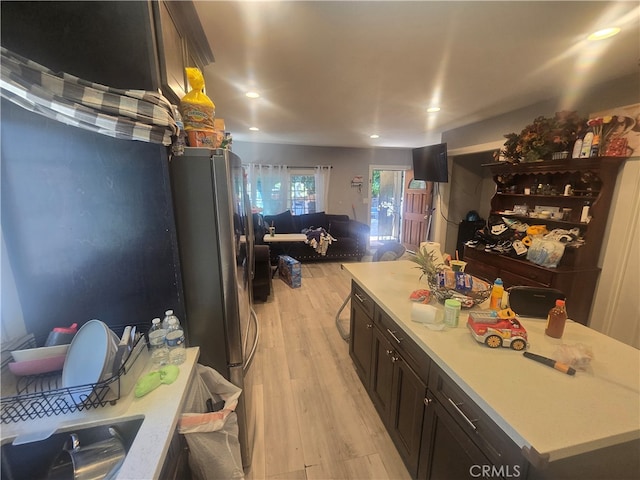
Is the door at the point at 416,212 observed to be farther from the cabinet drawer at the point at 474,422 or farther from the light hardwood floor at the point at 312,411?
the cabinet drawer at the point at 474,422

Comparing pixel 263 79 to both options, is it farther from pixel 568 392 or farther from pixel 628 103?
pixel 628 103

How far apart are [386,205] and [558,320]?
667 centimetres

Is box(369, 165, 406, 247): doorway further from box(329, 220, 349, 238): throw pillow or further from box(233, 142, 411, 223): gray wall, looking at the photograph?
box(329, 220, 349, 238): throw pillow

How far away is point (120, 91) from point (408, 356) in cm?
161

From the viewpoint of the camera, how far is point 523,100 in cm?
277

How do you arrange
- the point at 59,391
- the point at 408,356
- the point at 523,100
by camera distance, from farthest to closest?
1. the point at 523,100
2. the point at 408,356
3. the point at 59,391

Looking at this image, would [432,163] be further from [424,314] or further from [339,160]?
[424,314]

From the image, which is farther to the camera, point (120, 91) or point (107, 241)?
point (107, 241)

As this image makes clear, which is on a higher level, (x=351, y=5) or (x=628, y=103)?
(x=351, y=5)

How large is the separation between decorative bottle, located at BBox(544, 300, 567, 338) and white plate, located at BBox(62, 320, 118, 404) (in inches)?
68.6

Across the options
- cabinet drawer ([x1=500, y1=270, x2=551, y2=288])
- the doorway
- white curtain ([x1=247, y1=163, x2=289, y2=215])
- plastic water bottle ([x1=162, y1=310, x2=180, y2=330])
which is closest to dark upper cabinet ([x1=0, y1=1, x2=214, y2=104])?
plastic water bottle ([x1=162, y1=310, x2=180, y2=330])

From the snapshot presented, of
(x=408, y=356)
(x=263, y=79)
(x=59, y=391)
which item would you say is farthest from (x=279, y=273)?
(x=59, y=391)

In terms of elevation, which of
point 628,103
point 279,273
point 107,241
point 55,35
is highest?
point 628,103

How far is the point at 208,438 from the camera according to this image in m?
0.98
